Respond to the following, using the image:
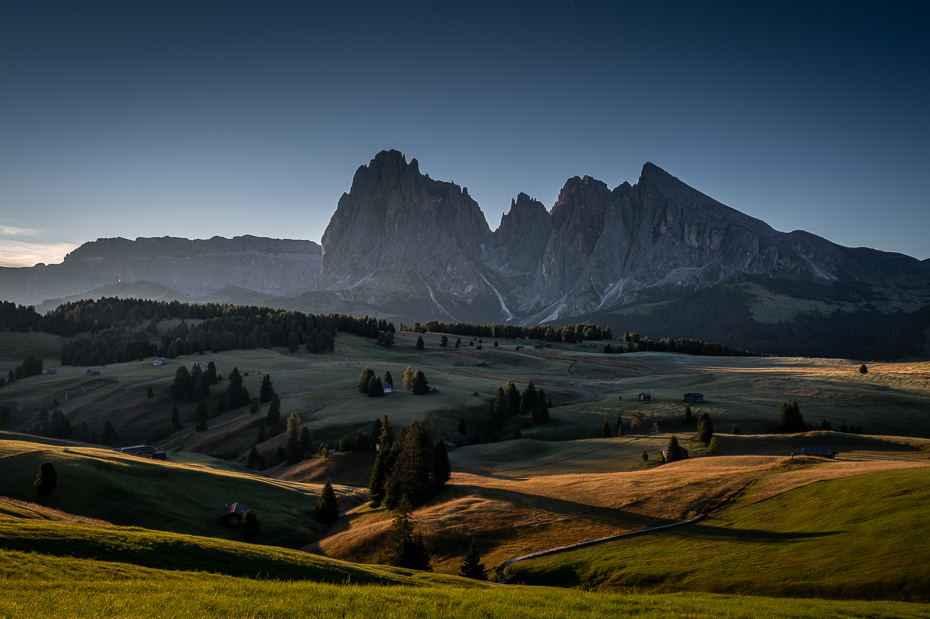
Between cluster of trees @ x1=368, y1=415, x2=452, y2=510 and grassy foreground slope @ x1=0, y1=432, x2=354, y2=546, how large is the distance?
8642 millimetres

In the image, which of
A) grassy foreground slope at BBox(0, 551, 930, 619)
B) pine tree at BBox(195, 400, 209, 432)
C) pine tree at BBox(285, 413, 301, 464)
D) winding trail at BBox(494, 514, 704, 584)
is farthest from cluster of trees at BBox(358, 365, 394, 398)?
grassy foreground slope at BBox(0, 551, 930, 619)

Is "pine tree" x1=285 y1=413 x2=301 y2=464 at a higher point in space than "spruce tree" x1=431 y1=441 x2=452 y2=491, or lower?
lower

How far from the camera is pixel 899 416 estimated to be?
330 ft

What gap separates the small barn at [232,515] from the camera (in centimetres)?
5506

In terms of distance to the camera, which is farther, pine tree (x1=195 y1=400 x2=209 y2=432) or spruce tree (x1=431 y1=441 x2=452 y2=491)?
pine tree (x1=195 y1=400 x2=209 y2=432)

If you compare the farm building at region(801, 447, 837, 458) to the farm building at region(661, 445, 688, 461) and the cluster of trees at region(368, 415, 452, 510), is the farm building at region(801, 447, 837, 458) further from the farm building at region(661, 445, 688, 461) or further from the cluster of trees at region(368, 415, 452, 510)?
the cluster of trees at region(368, 415, 452, 510)

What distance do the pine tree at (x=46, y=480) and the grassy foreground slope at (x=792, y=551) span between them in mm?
45438

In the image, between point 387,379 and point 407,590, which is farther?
point 387,379

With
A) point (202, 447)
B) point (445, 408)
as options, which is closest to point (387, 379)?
point (445, 408)

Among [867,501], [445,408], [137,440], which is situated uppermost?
[867,501]

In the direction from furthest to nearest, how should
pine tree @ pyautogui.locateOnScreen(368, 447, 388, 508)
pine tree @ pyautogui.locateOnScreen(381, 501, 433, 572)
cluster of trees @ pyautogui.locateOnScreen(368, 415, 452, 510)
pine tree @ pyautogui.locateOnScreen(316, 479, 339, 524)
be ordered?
pine tree @ pyautogui.locateOnScreen(368, 447, 388, 508), pine tree @ pyautogui.locateOnScreen(316, 479, 339, 524), cluster of trees @ pyautogui.locateOnScreen(368, 415, 452, 510), pine tree @ pyautogui.locateOnScreen(381, 501, 433, 572)

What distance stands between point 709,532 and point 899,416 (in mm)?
89550

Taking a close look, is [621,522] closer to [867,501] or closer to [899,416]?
[867,501]

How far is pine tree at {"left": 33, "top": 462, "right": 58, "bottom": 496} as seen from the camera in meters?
50.4
